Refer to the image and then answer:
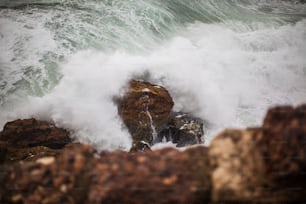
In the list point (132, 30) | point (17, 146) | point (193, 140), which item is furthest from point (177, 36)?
point (17, 146)

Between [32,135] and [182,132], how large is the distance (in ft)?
10.3

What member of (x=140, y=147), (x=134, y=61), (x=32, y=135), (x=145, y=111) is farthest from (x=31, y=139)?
(x=134, y=61)

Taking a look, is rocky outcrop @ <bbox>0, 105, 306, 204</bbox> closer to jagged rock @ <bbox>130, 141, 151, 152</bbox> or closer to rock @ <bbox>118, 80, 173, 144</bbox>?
jagged rock @ <bbox>130, 141, 151, 152</bbox>

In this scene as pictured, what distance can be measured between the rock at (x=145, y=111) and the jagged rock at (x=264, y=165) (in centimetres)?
441

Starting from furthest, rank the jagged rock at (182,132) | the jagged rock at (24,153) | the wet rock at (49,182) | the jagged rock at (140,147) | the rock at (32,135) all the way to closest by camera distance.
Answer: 1. the jagged rock at (182,132)
2. the jagged rock at (140,147)
3. the rock at (32,135)
4. the jagged rock at (24,153)
5. the wet rock at (49,182)

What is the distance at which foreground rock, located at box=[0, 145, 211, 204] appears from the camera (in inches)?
81.5

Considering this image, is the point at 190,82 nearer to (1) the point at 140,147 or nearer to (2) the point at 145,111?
(2) the point at 145,111

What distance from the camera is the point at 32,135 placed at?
617cm

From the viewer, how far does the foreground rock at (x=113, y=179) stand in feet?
6.79

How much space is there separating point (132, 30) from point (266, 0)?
30.1 feet

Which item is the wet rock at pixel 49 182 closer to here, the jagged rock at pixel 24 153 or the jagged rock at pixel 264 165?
the jagged rock at pixel 264 165

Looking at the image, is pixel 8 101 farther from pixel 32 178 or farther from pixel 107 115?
pixel 32 178

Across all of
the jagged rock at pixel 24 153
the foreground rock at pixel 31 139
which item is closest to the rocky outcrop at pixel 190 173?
the jagged rock at pixel 24 153

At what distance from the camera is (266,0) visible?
16.3 meters
